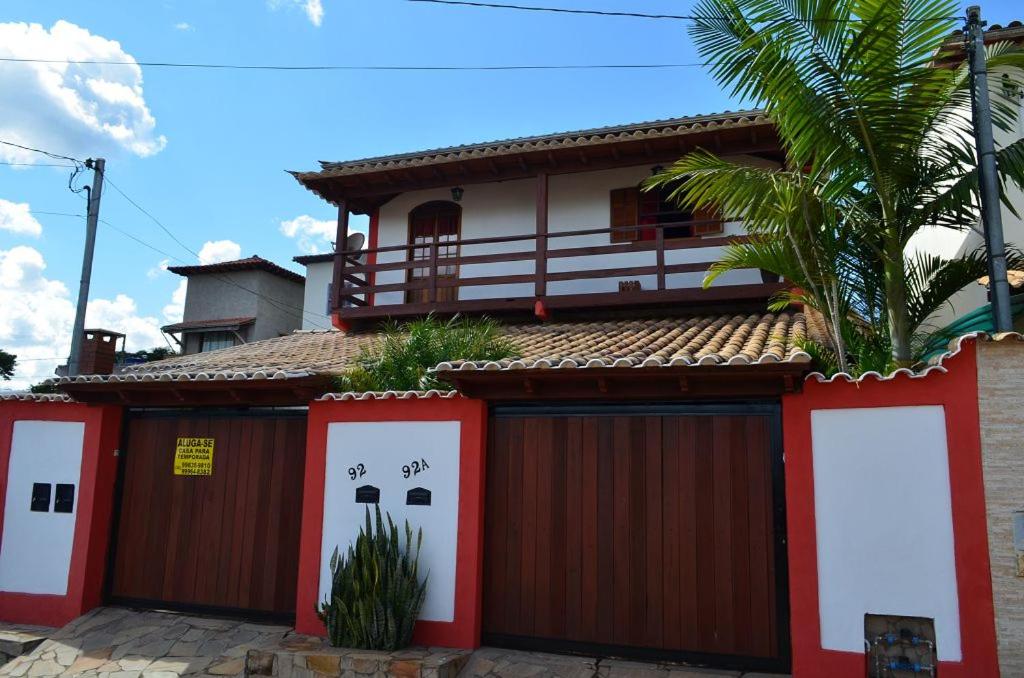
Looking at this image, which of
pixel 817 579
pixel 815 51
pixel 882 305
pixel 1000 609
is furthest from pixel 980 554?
pixel 815 51

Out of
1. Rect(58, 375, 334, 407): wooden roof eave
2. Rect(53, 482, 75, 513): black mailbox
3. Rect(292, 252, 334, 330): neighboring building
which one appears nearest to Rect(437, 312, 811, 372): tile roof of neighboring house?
Rect(58, 375, 334, 407): wooden roof eave

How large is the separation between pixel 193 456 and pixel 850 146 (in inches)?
305

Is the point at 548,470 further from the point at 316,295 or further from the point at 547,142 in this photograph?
the point at 316,295

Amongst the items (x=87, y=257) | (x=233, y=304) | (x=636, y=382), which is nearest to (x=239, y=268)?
(x=233, y=304)

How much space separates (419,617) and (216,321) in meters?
18.6

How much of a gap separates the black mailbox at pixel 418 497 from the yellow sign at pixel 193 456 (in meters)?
2.81

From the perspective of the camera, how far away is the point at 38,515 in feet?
29.0

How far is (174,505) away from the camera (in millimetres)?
8570

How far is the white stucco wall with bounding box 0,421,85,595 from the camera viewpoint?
8.62 m

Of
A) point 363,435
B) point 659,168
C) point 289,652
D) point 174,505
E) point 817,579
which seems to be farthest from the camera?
point 659,168

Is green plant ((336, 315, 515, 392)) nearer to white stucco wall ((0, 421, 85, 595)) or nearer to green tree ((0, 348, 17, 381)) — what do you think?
white stucco wall ((0, 421, 85, 595))

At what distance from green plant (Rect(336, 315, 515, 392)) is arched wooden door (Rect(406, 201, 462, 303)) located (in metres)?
4.20

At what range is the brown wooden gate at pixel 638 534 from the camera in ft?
20.4

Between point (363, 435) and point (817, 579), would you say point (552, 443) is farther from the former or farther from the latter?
point (817, 579)
